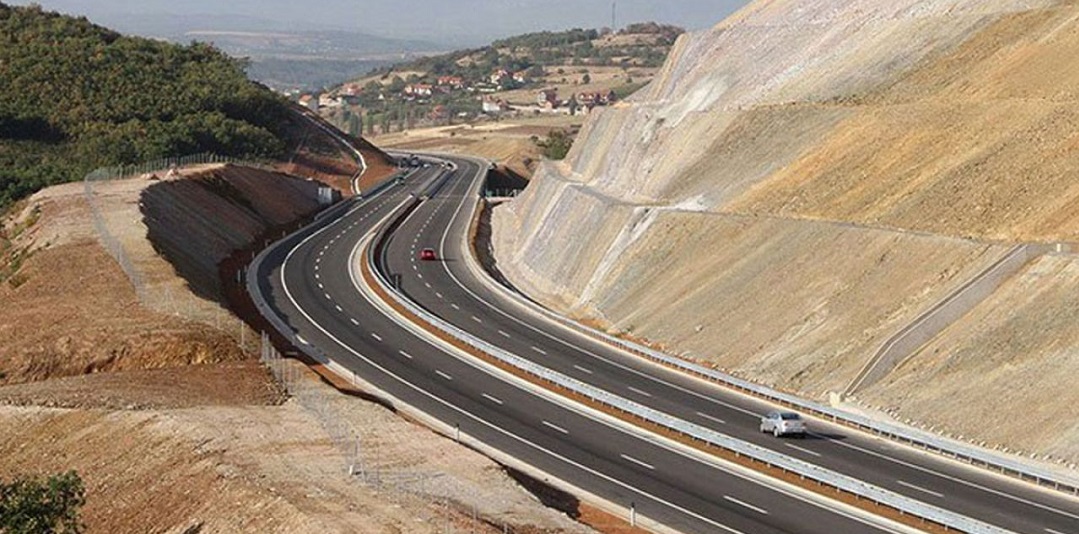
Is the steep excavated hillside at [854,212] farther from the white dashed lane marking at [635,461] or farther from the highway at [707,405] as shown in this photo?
the white dashed lane marking at [635,461]

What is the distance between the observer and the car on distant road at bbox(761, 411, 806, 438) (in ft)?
143

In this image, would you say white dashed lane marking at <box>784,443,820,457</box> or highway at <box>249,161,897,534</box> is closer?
highway at <box>249,161,897,534</box>

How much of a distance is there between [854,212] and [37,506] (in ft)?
130

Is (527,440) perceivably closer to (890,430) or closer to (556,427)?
(556,427)

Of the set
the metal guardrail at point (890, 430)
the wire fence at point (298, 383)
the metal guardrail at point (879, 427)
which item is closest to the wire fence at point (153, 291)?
the wire fence at point (298, 383)

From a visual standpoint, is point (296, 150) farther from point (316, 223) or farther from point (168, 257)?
point (168, 257)

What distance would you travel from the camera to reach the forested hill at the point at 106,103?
382ft

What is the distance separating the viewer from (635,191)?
276 ft

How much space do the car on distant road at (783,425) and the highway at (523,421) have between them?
3254 mm

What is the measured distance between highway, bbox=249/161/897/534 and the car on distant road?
10.7 feet

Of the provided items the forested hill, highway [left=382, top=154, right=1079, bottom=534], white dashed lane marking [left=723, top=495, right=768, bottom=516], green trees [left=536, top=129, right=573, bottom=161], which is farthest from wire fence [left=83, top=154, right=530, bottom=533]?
green trees [left=536, top=129, right=573, bottom=161]

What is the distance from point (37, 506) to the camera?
28.6 m

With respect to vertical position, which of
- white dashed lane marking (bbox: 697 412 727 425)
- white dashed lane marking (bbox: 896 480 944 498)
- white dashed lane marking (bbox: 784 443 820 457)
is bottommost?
white dashed lane marking (bbox: 697 412 727 425)

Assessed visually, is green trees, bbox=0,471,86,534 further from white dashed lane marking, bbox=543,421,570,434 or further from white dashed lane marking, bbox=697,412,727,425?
white dashed lane marking, bbox=697,412,727,425
